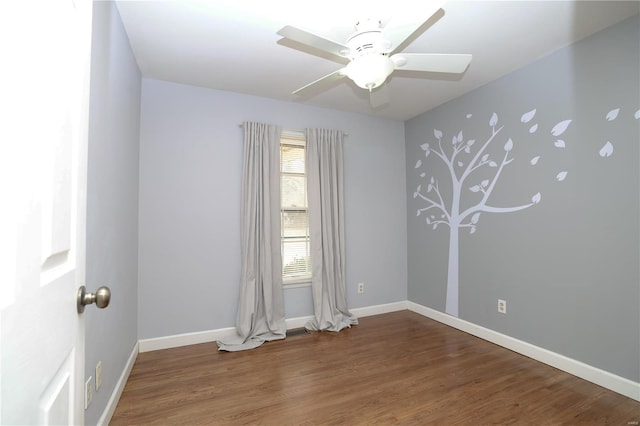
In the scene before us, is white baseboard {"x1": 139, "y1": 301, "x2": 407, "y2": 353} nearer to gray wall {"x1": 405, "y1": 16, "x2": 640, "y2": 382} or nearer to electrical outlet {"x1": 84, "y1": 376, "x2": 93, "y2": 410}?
electrical outlet {"x1": 84, "y1": 376, "x2": 93, "y2": 410}

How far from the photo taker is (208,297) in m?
3.12

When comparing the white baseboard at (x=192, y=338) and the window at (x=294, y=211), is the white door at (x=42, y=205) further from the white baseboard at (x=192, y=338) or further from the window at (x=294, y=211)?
the window at (x=294, y=211)

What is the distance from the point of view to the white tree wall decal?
118 inches

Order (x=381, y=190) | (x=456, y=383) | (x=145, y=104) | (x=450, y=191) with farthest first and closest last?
1. (x=381, y=190)
2. (x=450, y=191)
3. (x=145, y=104)
4. (x=456, y=383)

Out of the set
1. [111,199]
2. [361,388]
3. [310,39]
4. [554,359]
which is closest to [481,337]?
[554,359]

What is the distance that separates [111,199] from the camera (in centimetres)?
191

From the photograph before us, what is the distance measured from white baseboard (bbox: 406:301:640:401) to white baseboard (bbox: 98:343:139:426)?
3.28 metres

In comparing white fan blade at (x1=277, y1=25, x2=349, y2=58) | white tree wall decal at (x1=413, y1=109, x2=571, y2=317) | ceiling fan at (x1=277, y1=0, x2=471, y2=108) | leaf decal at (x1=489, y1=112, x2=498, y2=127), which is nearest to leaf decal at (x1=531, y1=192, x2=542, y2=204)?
white tree wall decal at (x1=413, y1=109, x2=571, y2=317)

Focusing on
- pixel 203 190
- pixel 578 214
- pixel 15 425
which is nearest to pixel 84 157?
pixel 15 425

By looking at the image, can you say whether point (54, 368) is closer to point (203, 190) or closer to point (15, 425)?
point (15, 425)

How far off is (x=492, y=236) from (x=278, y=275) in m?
2.32

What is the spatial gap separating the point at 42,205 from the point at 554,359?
3.44m

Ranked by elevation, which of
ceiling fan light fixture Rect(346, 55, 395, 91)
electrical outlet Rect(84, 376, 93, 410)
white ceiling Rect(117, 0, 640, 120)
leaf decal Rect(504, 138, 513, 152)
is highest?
white ceiling Rect(117, 0, 640, 120)

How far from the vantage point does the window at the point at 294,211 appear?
355 centimetres
